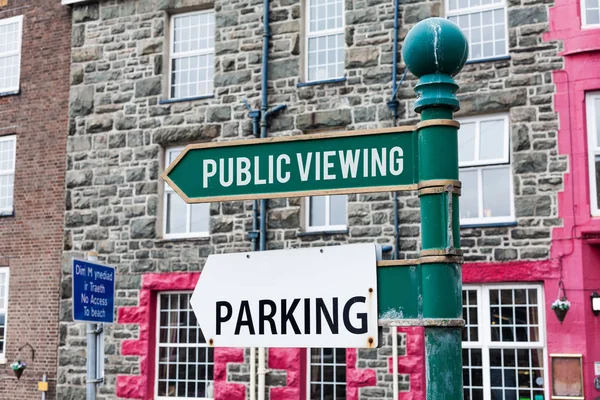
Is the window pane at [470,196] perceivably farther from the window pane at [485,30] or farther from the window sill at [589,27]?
the window sill at [589,27]

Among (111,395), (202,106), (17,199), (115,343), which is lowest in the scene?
(111,395)

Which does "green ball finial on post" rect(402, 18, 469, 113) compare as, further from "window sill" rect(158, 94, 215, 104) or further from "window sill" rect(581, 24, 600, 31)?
"window sill" rect(158, 94, 215, 104)

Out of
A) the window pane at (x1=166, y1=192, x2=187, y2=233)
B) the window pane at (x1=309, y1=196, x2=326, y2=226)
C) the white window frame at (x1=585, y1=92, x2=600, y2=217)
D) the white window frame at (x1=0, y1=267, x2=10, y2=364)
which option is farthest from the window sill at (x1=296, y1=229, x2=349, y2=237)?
the white window frame at (x1=0, y1=267, x2=10, y2=364)

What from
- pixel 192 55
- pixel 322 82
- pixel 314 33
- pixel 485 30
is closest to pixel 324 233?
pixel 322 82

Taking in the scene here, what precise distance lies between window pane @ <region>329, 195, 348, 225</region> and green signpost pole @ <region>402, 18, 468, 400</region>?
1068 centimetres

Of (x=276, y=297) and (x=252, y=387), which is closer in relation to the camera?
(x=276, y=297)

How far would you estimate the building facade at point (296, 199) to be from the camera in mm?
12727

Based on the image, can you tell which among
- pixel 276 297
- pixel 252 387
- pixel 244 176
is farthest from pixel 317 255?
pixel 252 387

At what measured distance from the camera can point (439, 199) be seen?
325 centimetres

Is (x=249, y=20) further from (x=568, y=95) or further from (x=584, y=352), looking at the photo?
(x=584, y=352)

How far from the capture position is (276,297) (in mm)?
3561

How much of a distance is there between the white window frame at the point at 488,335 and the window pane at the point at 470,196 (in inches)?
45.6

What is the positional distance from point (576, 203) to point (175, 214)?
7119mm

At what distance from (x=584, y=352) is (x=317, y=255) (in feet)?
31.6
